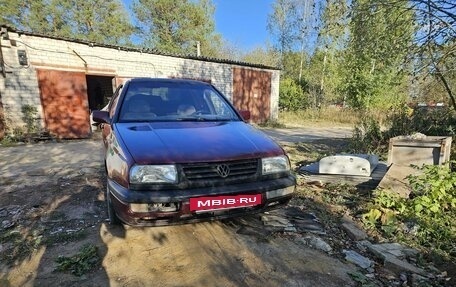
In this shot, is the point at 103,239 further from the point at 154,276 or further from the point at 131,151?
the point at 131,151

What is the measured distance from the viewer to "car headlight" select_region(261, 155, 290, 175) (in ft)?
9.18

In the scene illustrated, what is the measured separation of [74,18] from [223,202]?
27.5 m

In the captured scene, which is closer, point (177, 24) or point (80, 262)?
point (80, 262)

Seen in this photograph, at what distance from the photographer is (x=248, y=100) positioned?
56.8ft

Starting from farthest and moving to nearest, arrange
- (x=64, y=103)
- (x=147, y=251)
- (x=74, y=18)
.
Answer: (x=74, y=18)
(x=64, y=103)
(x=147, y=251)

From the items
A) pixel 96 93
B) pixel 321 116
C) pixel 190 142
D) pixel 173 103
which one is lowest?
pixel 321 116

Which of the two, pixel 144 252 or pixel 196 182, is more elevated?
pixel 196 182

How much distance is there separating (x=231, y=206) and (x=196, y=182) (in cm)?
37

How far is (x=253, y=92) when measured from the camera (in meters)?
17.4

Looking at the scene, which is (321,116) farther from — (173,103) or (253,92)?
(173,103)

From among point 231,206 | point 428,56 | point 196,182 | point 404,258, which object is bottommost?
point 404,258

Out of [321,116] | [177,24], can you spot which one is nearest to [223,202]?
[321,116]

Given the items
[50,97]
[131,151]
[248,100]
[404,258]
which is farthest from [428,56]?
[248,100]

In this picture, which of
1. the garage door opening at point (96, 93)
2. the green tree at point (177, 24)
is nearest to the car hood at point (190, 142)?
the garage door opening at point (96, 93)
